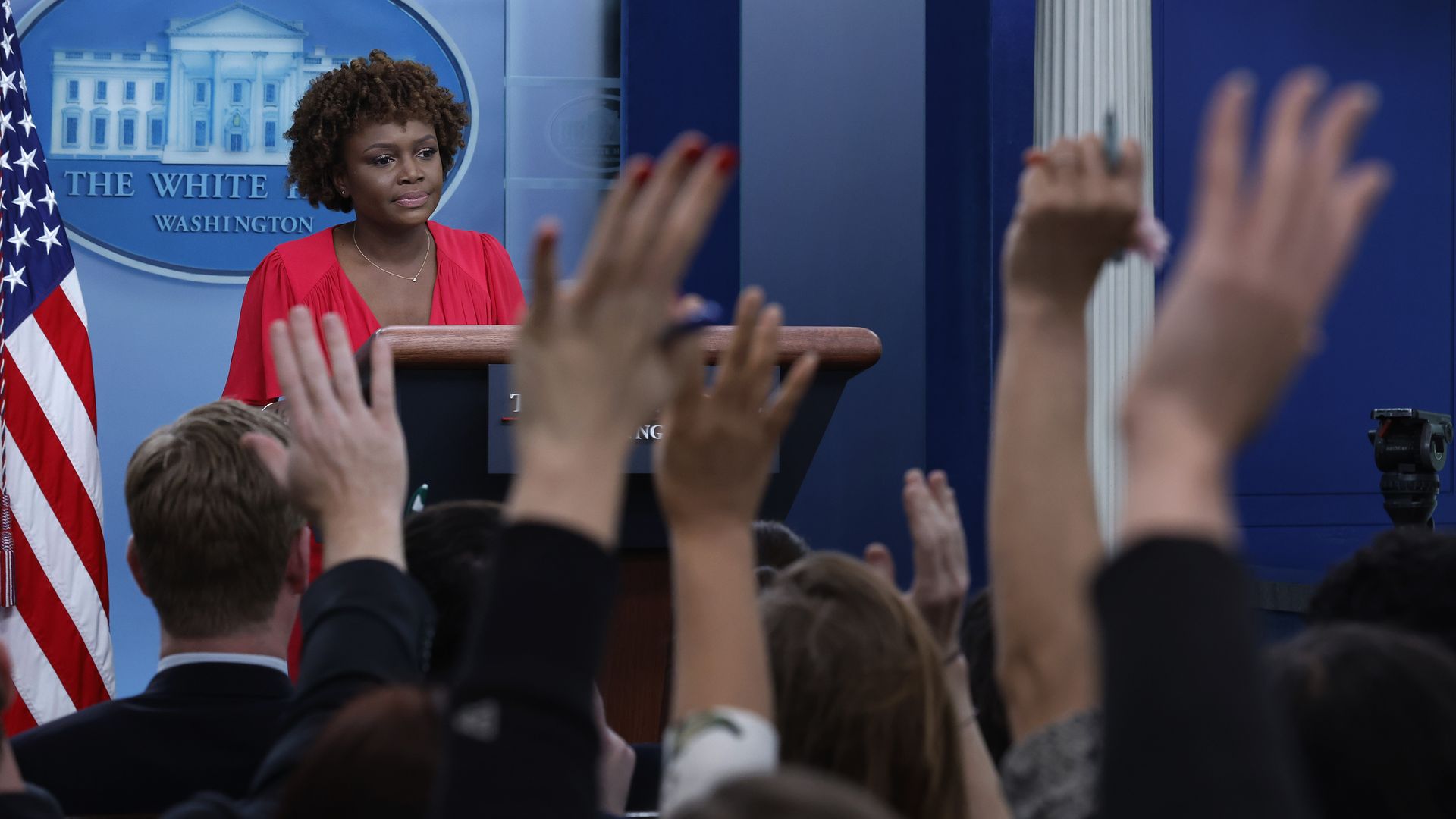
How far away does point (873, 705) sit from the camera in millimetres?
951

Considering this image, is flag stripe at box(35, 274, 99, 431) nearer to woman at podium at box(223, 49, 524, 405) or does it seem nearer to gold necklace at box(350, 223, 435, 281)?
woman at podium at box(223, 49, 524, 405)

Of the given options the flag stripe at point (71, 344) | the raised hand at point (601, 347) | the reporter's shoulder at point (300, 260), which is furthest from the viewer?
the flag stripe at point (71, 344)

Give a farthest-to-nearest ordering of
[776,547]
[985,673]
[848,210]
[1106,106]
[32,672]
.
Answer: [1106,106]
[848,210]
[32,672]
[776,547]
[985,673]

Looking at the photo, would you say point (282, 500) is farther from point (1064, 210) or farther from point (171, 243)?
point (171, 243)

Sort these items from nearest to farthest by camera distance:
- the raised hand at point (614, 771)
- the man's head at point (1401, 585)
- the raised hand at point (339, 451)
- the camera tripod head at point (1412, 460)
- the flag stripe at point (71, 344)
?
the raised hand at point (339, 451)
the man's head at point (1401, 585)
the raised hand at point (614, 771)
the flag stripe at point (71, 344)
the camera tripod head at point (1412, 460)

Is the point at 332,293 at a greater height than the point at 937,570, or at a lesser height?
greater

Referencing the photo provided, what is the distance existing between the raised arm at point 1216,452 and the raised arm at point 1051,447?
0.26 m

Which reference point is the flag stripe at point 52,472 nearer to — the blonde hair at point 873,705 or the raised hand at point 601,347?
the blonde hair at point 873,705

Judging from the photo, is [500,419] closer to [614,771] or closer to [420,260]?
[614,771]

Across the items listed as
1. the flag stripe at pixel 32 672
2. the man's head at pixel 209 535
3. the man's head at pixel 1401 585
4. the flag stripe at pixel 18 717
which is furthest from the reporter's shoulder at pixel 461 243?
the man's head at pixel 1401 585

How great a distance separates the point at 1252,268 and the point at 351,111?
2940mm

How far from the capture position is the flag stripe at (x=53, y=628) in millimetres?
3193

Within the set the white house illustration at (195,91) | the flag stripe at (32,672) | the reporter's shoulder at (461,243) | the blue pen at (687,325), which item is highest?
the white house illustration at (195,91)

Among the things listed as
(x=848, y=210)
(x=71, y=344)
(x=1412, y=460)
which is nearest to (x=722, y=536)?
(x=71, y=344)
